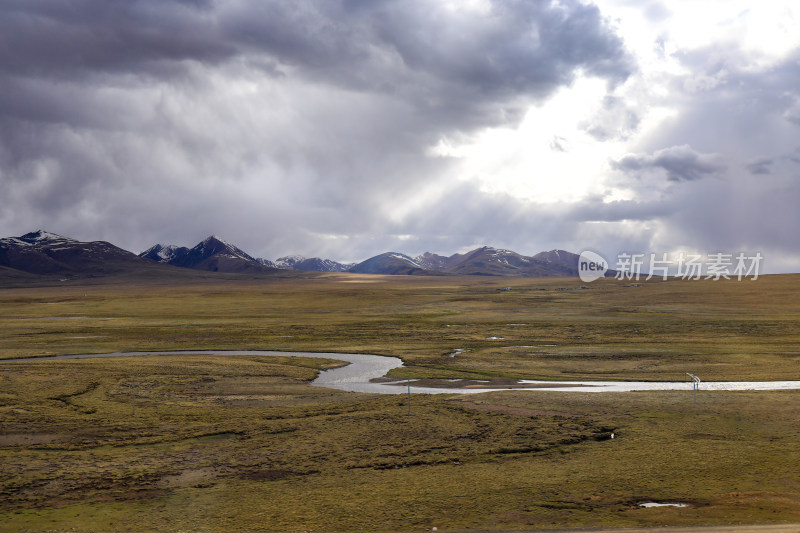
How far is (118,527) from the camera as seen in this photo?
21.3m

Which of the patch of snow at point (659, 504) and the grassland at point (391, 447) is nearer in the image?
the grassland at point (391, 447)

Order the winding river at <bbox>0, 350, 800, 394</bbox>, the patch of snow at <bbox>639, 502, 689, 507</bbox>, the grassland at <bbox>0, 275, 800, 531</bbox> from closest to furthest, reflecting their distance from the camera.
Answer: the grassland at <bbox>0, 275, 800, 531</bbox> → the patch of snow at <bbox>639, 502, 689, 507</bbox> → the winding river at <bbox>0, 350, 800, 394</bbox>

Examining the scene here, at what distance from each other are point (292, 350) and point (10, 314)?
99832mm

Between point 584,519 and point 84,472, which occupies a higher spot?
point 584,519

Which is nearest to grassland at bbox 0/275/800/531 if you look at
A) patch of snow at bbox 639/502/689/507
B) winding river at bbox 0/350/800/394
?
patch of snow at bbox 639/502/689/507

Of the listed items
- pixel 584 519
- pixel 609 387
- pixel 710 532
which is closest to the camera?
pixel 710 532

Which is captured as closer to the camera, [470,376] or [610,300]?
[470,376]

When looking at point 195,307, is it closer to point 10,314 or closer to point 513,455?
point 10,314

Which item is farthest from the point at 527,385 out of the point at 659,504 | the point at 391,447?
the point at 659,504

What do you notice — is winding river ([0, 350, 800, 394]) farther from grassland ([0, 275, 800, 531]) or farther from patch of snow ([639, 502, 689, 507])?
patch of snow ([639, 502, 689, 507])

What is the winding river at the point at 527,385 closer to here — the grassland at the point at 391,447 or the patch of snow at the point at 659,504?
the grassland at the point at 391,447

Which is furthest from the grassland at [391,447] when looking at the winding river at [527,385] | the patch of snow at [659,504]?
the winding river at [527,385]

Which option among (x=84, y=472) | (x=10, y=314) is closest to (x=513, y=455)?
(x=84, y=472)

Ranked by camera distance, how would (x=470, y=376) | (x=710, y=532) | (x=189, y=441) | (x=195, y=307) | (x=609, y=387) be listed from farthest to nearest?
(x=195, y=307) → (x=470, y=376) → (x=609, y=387) → (x=189, y=441) → (x=710, y=532)
